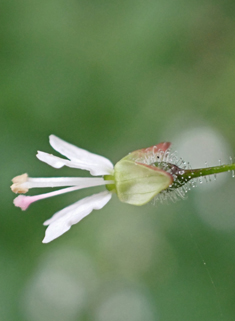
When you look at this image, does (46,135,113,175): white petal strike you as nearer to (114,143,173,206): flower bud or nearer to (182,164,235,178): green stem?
(114,143,173,206): flower bud

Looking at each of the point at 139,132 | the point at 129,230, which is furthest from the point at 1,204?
the point at 139,132

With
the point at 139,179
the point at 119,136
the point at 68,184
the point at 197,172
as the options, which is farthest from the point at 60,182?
the point at 119,136

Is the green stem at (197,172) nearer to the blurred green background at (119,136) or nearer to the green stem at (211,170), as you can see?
the green stem at (211,170)

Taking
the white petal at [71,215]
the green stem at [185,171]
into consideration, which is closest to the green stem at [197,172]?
the green stem at [185,171]

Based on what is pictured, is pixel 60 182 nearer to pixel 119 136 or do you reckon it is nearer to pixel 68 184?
pixel 68 184

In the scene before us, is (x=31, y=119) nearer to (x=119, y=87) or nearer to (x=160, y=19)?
(x=119, y=87)

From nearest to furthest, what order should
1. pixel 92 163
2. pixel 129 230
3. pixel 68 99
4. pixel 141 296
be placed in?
pixel 92 163 → pixel 141 296 → pixel 129 230 → pixel 68 99
